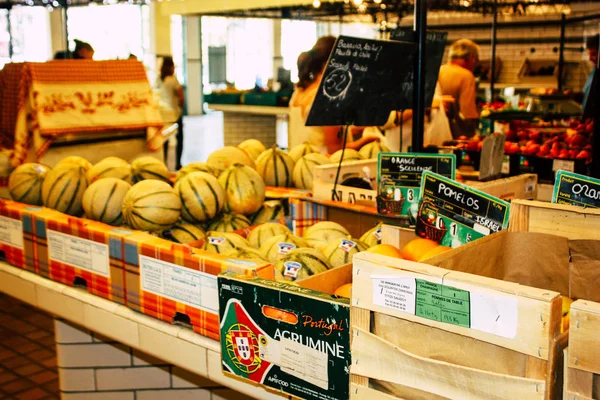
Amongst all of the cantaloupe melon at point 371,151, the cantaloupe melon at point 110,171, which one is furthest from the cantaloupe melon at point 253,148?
the cantaloupe melon at point 110,171

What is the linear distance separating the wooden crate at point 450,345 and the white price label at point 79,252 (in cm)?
121

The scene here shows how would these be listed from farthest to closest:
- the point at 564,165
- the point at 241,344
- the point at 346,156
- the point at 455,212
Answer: the point at 564,165
the point at 346,156
the point at 455,212
the point at 241,344

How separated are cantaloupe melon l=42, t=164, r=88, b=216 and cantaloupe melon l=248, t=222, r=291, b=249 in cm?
84

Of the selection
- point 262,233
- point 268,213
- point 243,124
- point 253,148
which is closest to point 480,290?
point 262,233

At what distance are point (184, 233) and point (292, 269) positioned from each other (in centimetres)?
72

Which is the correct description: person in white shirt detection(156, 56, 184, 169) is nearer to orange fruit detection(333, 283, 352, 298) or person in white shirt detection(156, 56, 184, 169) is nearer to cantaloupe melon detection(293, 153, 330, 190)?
cantaloupe melon detection(293, 153, 330, 190)

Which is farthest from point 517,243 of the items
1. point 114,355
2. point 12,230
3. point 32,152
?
point 32,152

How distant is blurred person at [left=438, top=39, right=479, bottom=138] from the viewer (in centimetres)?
643

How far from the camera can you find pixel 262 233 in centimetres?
243

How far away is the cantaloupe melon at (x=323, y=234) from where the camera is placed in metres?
2.32

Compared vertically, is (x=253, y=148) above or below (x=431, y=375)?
above

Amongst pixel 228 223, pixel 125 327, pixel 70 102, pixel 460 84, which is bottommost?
pixel 125 327

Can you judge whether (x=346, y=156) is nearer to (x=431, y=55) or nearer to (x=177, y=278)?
(x=431, y=55)

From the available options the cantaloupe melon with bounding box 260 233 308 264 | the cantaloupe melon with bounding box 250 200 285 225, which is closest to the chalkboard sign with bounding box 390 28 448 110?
the cantaloupe melon with bounding box 250 200 285 225
